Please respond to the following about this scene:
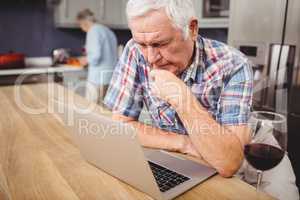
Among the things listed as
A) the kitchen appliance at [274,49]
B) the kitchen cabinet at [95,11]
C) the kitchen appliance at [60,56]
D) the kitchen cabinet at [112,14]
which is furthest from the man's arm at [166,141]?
the kitchen appliance at [60,56]

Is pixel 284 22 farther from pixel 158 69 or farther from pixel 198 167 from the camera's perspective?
pixel 198 167

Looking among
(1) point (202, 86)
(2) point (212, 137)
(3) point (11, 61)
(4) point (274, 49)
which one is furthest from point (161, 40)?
(3) point (11, 61)

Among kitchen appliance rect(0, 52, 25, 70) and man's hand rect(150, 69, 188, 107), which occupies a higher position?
man's hand rect(150, 69, 188, 107)

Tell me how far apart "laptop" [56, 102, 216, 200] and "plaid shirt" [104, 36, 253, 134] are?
0.93 feet

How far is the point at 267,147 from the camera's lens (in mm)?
644


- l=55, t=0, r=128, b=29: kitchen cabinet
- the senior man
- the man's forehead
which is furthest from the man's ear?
l=55, t=0, r=128, b=29: kitchen cabinet

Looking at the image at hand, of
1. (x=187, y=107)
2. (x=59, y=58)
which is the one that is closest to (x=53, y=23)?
(x=59, y=58)

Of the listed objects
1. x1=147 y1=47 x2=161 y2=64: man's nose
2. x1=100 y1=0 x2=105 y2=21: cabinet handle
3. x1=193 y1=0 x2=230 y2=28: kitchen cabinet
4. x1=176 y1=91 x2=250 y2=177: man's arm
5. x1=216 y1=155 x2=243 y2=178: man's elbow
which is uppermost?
x1=100 y1=0 x2=105 y2=21: cabinet handle

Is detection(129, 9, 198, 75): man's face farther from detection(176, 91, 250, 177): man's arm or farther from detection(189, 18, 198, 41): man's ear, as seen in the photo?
detection(176, 91, 250, 177): man's arm

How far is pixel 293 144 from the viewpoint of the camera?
1639mm

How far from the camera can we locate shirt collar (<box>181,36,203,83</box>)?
1090 mm

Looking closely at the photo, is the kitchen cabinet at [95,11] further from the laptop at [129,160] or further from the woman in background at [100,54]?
the laptop at [129,160]

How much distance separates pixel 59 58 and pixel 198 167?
304cm

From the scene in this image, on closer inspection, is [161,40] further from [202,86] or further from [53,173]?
[53,173]
